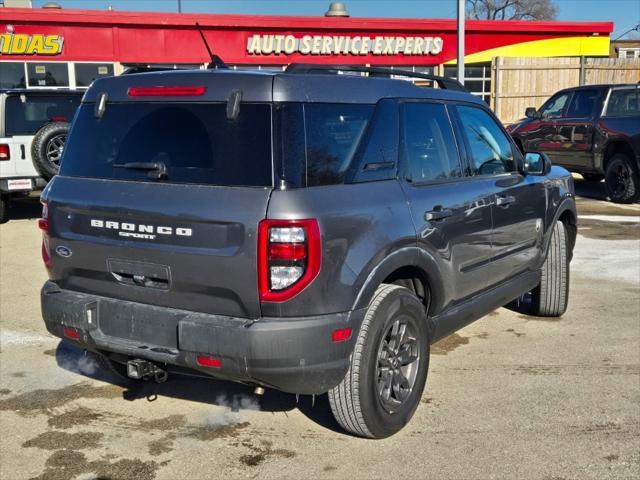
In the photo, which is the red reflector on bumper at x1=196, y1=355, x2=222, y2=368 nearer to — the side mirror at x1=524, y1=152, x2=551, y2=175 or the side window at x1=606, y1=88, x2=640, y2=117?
the side mirror at x1=524, y1=152, x2=551, y2=175

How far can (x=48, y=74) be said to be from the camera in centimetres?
2178

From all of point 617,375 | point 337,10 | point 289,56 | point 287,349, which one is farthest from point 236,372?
point 337,10

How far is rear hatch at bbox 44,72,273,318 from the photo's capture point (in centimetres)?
327

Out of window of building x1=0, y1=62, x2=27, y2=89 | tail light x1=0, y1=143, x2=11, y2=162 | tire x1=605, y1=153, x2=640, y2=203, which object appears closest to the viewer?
tail light x1=0, y1=143, x2=11, y2=162

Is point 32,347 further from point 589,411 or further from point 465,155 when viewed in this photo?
point 589,411

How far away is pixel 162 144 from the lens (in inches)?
142

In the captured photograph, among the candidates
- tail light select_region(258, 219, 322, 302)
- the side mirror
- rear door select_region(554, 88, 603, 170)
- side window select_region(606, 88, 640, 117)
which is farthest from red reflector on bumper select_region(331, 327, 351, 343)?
side window select_region(606, 88, 640, 117)

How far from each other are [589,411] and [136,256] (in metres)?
2.65

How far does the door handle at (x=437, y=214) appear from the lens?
3.96m

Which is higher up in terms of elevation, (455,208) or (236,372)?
(455,208)

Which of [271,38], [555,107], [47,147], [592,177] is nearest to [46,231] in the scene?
[47,147]

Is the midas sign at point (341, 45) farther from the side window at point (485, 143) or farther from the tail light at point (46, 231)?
the tail light at point (46, 231)

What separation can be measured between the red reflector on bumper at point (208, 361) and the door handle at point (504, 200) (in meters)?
2.27

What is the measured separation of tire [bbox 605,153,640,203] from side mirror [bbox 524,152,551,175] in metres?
7.36
